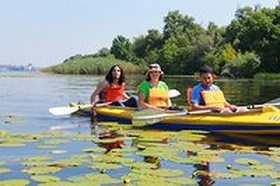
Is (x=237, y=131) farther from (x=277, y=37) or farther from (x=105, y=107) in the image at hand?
(x=277, y=37)

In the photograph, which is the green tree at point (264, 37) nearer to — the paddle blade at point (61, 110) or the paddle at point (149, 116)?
the paddle blade at point (61, 110)

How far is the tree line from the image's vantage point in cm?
5631

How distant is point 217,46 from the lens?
7106 centimetres

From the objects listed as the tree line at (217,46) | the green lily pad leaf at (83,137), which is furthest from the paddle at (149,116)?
the tree line at (217,46)

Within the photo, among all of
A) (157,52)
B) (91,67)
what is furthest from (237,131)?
(157,52)

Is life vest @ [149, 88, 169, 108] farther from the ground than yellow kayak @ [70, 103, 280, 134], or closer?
farther from the ground

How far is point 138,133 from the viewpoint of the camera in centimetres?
1002

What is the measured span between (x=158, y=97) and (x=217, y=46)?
200 feet

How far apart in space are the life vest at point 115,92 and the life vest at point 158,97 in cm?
168

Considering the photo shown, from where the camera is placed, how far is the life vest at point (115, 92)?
12758 mm

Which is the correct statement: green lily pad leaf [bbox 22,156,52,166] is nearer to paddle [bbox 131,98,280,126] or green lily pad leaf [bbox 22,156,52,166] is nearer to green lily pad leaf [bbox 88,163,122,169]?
green lily pad leaf [bbox 88,163,122,169]

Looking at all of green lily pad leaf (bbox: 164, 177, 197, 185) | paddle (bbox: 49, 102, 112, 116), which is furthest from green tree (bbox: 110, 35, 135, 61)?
green lily pad leaf (bbox: 164, 177, 197, 185)

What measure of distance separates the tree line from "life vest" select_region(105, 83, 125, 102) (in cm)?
4322

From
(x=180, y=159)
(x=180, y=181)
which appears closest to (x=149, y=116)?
(x=180, y=159)
